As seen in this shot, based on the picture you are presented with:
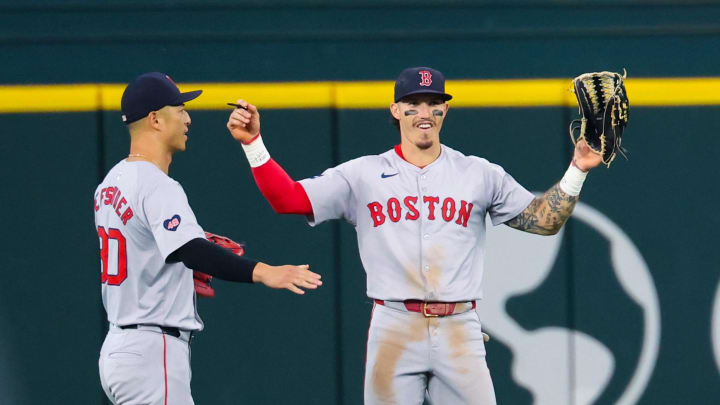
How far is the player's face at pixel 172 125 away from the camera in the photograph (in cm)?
399

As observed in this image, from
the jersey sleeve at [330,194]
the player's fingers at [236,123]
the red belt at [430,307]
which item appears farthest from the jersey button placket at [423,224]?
the player's fingers at [236,123]

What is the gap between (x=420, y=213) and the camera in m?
4.21

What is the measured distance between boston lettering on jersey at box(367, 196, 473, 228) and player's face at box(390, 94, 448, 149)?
0.22m

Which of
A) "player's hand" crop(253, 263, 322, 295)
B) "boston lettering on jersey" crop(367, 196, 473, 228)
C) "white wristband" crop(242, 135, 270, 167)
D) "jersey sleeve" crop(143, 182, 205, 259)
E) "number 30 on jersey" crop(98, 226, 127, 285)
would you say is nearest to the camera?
"player's hand" crop(253, 263, 322, 295)

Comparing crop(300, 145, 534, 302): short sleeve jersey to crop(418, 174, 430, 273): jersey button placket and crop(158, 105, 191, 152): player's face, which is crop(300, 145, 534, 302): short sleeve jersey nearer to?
crop(418, 174, 430, 273): jersey button placket

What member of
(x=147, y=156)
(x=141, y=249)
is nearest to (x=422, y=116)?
(x=147, y=156)

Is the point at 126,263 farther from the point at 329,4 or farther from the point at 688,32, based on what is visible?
the point at 688,32

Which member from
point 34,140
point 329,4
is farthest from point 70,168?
point 329,4

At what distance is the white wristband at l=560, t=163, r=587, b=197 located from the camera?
4.09m

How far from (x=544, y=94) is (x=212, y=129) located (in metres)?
1.63

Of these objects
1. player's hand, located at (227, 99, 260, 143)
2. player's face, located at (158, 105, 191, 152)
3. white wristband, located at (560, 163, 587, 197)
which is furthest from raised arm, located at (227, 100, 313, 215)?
white wristband, located at (560, 163, 587, 197)

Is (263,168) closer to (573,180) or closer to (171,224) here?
(171,224)

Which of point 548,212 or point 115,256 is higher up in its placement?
point 548,212

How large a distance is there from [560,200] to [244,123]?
4.00 ft
